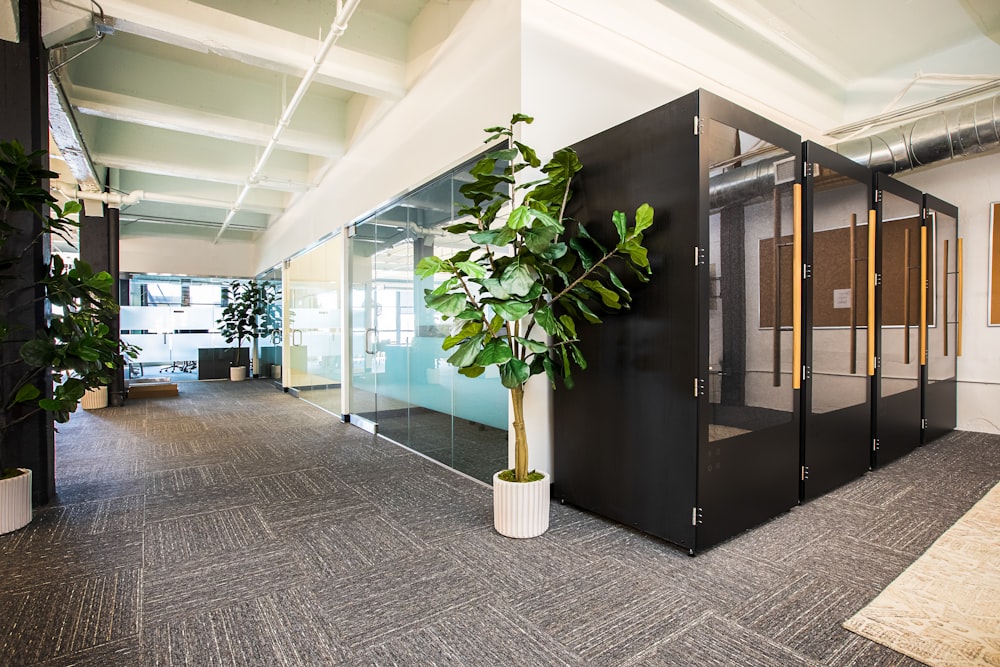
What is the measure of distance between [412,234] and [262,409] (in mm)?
3894

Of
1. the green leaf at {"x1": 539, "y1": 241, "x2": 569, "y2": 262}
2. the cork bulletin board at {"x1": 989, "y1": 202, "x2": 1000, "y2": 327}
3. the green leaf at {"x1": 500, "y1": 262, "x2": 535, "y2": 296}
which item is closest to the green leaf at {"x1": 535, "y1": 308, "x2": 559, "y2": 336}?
the green leaf at {"x1": 500, "y1": 262, "x2": 535, "y2": 296}

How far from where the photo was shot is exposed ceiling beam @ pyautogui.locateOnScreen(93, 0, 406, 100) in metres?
3.24

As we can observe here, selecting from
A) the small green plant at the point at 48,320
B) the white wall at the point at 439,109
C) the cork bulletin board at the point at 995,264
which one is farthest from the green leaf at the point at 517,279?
the cork bulletin board at the point at 995,264

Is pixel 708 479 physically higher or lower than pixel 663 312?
lower

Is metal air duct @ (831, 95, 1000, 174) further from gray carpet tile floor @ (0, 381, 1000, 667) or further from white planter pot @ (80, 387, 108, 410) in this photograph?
white planter pot @ (80, 387, 108, 410)

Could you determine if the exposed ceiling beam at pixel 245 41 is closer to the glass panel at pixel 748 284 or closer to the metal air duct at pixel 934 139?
the glass panel at pixel 748 284

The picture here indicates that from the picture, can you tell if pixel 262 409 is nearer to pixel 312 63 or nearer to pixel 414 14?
pixel 312 63

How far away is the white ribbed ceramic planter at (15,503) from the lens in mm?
2508

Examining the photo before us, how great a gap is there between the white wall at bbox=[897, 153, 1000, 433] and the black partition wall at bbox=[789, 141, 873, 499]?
2354 mm

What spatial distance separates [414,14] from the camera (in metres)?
3.95

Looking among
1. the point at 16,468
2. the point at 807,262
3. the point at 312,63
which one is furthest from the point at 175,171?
the point at 807,262

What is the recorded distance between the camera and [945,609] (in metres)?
1.80

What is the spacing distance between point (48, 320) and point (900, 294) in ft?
18.9

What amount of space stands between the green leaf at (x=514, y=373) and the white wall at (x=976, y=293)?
495 cm
